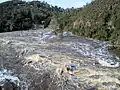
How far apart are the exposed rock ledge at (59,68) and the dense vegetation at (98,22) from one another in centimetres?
338

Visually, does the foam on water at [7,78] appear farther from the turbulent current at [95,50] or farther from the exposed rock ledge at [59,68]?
the turbulent current at [95,50]

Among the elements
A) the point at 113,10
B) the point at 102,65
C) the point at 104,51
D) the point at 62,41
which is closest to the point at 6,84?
the point at 102,65

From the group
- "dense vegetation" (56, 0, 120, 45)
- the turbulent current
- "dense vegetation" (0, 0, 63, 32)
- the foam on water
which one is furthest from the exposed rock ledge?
"dense vegetation" (0, 0, 63, 32)

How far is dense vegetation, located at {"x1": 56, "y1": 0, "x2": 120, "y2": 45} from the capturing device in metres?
20.9

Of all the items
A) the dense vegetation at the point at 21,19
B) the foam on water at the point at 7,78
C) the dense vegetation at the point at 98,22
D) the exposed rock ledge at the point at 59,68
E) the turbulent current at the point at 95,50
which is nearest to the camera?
the exposed rock ledge at the point at 59,68

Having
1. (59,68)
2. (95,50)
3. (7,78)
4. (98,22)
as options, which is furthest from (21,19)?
(7,78)

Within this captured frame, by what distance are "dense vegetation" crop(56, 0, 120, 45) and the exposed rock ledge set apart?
11.1ft

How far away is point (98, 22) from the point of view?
23016 millimetres

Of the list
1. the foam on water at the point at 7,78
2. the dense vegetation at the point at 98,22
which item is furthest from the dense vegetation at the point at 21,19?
the foam on water at the point at 7,78

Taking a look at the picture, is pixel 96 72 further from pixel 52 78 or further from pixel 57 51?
pixel 57 51

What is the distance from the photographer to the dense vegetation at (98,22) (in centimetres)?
2090

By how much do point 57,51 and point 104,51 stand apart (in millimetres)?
2564

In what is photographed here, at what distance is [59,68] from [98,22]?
1069cm

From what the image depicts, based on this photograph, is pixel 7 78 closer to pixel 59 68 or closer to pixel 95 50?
pixel 59 68
